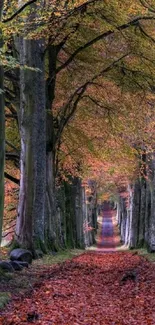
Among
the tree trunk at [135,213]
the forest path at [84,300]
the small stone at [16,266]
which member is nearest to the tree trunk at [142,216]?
the tree trunk at [135,213]

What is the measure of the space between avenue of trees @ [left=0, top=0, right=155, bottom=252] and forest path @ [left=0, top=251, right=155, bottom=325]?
2115 millimetres

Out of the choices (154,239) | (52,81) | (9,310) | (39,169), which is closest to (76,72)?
(52,81)

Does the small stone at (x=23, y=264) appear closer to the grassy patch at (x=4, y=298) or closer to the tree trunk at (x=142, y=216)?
the grassy patch at (x=4, y=298)

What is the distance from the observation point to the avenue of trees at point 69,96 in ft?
46.0

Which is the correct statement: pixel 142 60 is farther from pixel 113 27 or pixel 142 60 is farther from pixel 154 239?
pixel 154 239

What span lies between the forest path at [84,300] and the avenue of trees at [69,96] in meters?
2.11

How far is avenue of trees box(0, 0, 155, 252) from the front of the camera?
14.0 metres

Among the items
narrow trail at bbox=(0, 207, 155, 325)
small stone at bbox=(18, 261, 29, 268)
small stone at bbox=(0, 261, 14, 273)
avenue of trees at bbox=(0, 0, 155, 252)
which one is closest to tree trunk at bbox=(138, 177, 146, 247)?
avenue of trees at bbox=(0, 0, 155, 252)

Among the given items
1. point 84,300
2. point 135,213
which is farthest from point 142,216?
point 84,300

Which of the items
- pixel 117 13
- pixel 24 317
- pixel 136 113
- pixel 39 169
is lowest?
pixel 24 317

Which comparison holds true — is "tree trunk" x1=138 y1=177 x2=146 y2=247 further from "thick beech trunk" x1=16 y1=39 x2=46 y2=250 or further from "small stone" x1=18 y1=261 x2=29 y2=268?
"small stone" x1=18 y1=261 x2=29 y2=268

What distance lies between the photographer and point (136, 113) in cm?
2136

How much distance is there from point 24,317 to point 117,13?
32.9 feet

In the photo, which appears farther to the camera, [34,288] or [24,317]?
[34,288]
